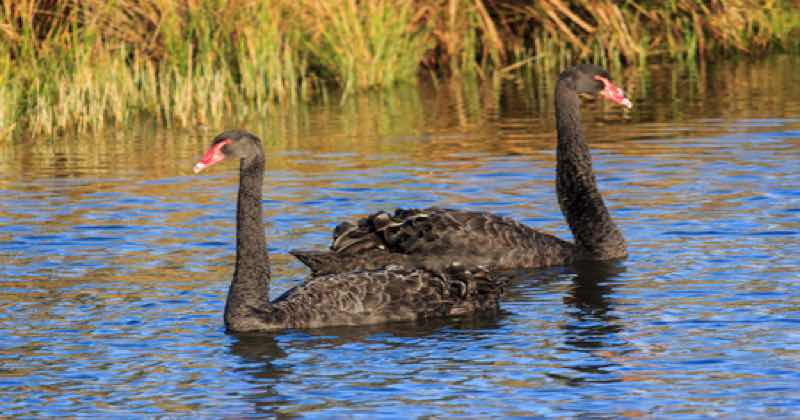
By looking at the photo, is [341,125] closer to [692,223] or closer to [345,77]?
[345,77]

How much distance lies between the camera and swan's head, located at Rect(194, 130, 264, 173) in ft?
30.3

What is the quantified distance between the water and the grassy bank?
3.02 ft

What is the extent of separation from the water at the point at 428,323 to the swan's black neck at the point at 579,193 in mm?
234

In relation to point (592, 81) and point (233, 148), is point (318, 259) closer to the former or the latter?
point (233, 148)

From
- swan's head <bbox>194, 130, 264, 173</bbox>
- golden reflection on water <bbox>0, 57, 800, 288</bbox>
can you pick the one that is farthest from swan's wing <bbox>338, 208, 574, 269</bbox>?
swan's head <bbox>194, 130, 264, 173</bbox>

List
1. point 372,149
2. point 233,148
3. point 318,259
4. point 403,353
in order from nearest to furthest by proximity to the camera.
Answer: point 403,353 < point 233,148 < point 318,259 < point 372,149

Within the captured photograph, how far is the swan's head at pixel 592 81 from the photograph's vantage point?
12312 millimetres

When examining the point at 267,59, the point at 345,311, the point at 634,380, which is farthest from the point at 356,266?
the point at 267,59

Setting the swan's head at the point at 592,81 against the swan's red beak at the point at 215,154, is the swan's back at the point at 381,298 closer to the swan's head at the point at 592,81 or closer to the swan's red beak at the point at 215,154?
the swan's red beak at the point at 215,154

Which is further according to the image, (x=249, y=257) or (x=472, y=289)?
(x=472, y=289)

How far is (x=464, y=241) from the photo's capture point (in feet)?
37.3

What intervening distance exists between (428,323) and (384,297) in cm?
32

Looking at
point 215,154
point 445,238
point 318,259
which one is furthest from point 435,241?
point 215,154

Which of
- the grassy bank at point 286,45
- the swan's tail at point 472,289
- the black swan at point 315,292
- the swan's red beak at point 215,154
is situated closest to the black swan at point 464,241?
the swan's tail at point 472,289
